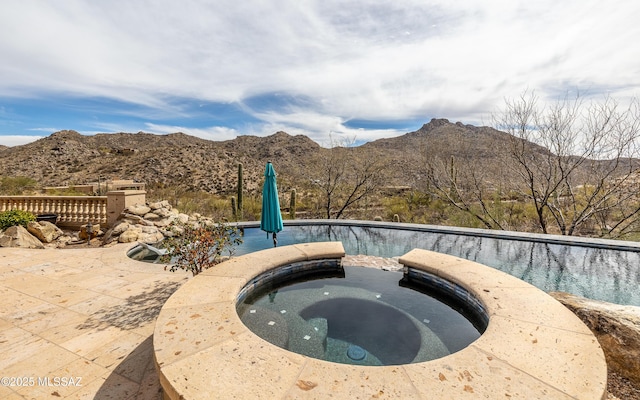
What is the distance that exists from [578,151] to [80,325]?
45.3 ft

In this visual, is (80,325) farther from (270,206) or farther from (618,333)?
(618,333)

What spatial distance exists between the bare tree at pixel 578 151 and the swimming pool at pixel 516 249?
3147 mm

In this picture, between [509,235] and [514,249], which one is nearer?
[514,249]

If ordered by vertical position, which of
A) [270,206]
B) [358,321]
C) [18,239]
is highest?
[270,206]

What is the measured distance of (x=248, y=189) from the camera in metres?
28.6

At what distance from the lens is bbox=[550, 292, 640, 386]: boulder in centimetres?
302

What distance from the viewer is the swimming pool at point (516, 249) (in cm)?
514

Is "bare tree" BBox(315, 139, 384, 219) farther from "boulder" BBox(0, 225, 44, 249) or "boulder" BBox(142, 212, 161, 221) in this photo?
"boulder" BBox(0, 225, 44, 249)

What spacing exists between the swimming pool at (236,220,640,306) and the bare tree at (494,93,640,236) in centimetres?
315

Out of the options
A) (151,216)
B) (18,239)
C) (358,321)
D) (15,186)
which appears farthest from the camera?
(15,186)

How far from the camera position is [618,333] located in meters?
3.22

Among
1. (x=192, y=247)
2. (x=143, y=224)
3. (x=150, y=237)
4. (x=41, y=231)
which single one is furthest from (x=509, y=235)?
(x=41, y=231)

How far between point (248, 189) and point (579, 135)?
2562cm

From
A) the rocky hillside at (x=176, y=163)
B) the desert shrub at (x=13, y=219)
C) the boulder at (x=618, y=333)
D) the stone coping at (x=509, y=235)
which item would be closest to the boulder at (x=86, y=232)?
the desert shrub at (x=13, y=219)
